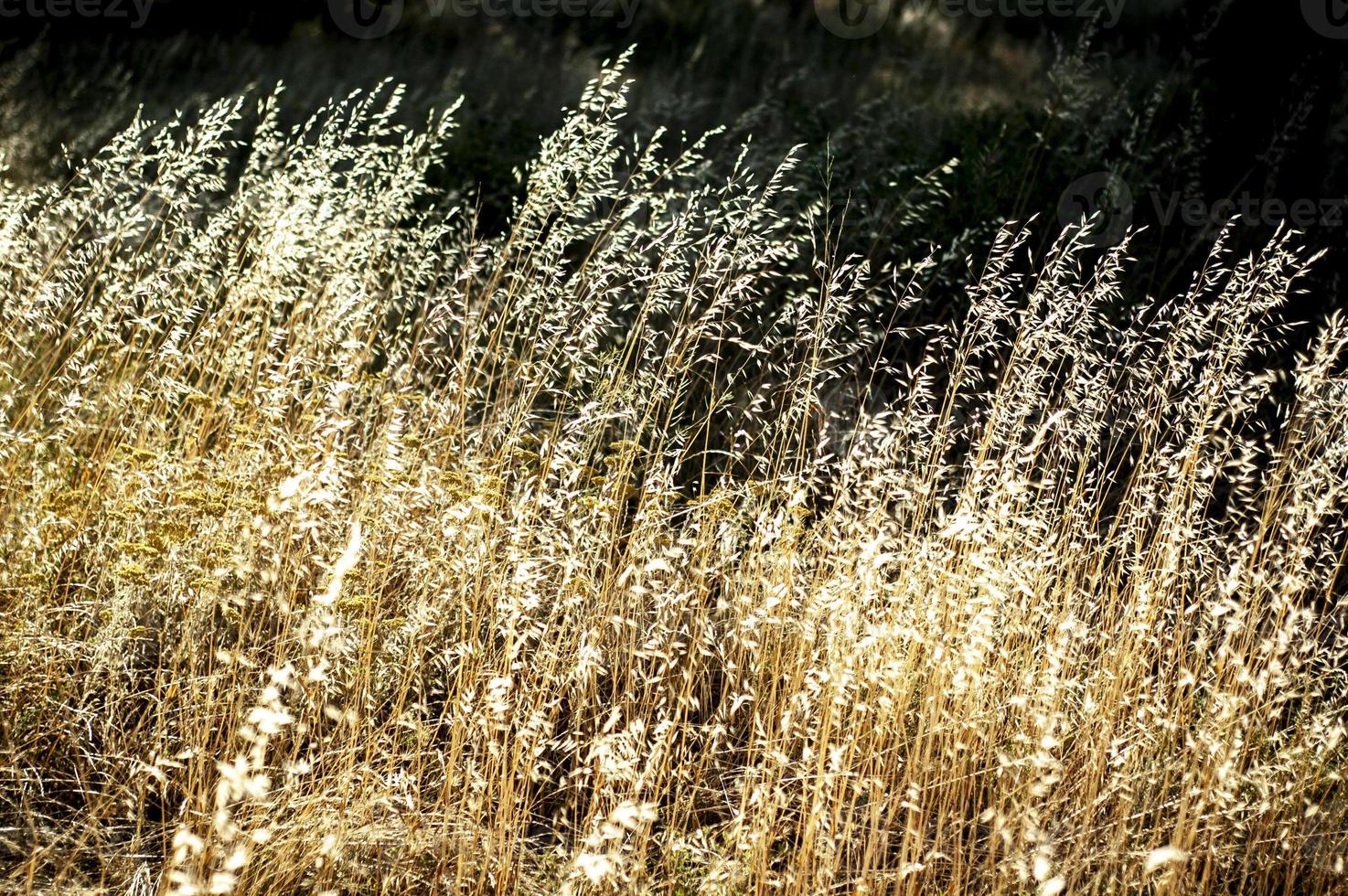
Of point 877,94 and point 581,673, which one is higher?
point 877,94

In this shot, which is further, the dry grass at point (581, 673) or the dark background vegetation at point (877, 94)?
the dark background vegetation at point (877, 94)

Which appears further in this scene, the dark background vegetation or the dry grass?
the dark background vegetation

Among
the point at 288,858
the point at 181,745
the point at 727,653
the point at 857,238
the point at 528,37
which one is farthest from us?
the point at 528,37

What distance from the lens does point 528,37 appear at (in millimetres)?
9305

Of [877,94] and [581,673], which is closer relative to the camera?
[581,673]

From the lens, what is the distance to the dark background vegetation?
546cm

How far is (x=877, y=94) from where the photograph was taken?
771 cm

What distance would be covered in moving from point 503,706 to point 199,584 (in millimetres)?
784

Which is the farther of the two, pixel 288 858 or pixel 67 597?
pixel 67 597

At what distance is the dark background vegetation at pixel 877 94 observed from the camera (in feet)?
17.9

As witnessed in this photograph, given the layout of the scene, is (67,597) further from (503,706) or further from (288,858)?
(503,706)

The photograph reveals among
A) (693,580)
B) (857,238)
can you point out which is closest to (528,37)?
(857,238)

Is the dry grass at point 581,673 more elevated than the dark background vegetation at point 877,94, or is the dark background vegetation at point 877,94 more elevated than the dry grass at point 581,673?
the dark background vegetation at point 877,94

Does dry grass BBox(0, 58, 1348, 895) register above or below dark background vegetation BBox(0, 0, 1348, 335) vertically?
below
